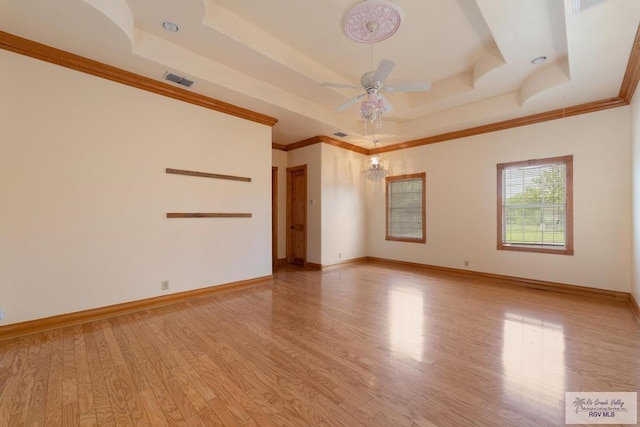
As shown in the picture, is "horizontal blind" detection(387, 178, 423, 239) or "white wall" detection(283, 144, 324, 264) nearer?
"white wall" detection(283, 144, 324, 264)

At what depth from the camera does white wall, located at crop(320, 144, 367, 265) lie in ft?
19.7

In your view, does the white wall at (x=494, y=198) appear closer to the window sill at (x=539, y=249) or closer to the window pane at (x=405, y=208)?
the window sill at (x=539, y=249)

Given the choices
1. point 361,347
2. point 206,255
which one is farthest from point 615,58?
point 206,255

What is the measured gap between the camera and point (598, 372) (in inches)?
81.7

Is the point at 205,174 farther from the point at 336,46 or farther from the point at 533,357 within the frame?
the point at 533,357

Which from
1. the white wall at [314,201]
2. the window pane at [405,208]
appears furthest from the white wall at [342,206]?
the window pane at [405,208]

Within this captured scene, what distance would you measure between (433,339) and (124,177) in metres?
3.96

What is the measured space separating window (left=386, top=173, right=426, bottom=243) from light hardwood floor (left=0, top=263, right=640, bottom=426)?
2.72 metres

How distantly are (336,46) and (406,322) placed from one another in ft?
11.5

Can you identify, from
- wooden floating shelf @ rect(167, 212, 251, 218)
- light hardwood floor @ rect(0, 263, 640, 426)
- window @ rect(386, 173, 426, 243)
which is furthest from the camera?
window @ rect(386, 173, 426, 243)

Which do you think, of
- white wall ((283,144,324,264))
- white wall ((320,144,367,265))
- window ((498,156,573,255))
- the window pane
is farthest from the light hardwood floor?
the window pane

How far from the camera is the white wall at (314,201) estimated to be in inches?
233

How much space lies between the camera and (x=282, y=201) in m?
6.69

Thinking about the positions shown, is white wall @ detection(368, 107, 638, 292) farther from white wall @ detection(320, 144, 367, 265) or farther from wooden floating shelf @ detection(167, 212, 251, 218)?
wooden floating shelf @ detection(167, 212, 251, 218)
